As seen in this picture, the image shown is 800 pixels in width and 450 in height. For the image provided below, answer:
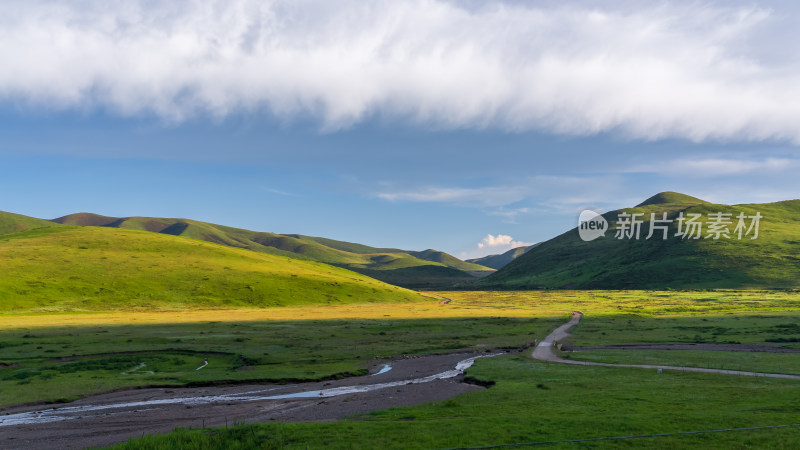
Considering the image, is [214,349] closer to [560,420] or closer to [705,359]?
[560,420]

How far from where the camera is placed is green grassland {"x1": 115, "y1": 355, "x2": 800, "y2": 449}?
23219 millimetres

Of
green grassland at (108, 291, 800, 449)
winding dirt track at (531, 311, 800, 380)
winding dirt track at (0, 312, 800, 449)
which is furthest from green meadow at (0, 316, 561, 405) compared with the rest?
green grassland at (108, 291, 800, 449)

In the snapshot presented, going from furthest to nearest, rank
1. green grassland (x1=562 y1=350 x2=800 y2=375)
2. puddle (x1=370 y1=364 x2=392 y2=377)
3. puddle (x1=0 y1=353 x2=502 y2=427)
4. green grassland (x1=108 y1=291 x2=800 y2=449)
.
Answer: puddle (x1=370 y1=364 x2=392 y2=377), green grassland (x1=562 y1=350 x2=800 y2=375), puddle (x1=0 y1=353 x2=502 y2=427), green grassland (x1=108 y1=291 x2=800 y2=449)

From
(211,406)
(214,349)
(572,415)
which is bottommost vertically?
(214,349)

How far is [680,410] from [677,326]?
8352cm

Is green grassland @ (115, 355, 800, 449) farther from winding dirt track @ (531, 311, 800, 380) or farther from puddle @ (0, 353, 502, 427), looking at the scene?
puddle @ (0, 353, 502, 427)


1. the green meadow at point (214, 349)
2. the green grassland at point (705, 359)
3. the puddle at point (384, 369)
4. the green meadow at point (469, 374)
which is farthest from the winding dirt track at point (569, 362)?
the puddle at point (384, 369)

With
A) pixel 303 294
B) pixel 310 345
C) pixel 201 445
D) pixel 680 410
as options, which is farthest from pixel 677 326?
pixel 303 294

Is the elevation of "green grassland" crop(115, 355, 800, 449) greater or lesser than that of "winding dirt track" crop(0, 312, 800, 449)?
greater

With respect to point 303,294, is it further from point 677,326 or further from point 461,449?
point 461,449

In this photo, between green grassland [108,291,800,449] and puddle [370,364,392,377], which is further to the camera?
puddle [370,364,392,377]

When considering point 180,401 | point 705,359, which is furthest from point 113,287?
point 705,359

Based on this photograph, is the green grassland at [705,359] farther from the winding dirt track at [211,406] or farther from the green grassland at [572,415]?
the winding dirt track at [211,406]

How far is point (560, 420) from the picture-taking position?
27250mm
